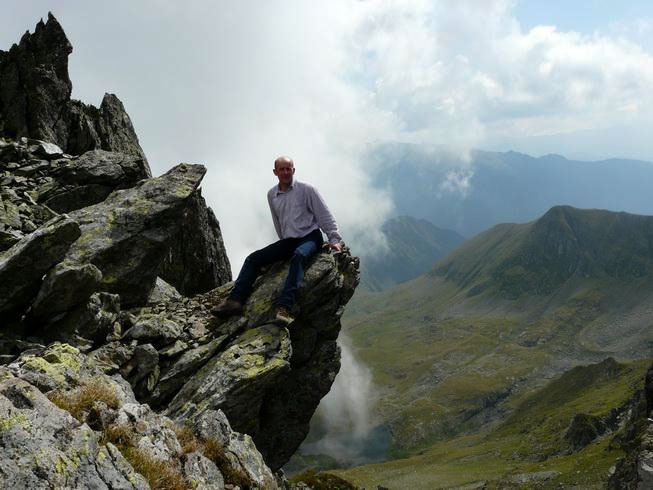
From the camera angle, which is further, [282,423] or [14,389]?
[282,423]

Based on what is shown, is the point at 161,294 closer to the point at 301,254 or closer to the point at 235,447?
the point at 301,254

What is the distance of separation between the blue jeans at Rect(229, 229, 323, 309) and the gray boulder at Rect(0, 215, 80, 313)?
7854mm

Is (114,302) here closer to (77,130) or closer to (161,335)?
(161,335)

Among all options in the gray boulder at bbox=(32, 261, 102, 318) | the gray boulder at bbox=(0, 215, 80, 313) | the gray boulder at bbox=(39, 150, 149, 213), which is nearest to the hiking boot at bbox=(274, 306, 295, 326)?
the gray boulder at bbox=(32, 261, 102, 318)

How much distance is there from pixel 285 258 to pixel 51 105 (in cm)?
3618

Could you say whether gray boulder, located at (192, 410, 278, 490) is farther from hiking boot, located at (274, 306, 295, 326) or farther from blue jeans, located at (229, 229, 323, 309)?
blue jeans, located at (229, 229, 323, 309)

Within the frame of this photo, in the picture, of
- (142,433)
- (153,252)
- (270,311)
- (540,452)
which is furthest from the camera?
(540,452)

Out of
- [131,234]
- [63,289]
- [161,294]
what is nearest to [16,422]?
[63,289]

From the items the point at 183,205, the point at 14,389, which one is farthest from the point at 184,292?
the point at 14,389

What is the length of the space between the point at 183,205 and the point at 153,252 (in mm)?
3551

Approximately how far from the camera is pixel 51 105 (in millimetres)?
43969

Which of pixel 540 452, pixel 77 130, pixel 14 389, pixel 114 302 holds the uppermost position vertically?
pixel 77 130

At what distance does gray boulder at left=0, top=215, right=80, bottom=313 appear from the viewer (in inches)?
655

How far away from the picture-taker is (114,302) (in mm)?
20781
